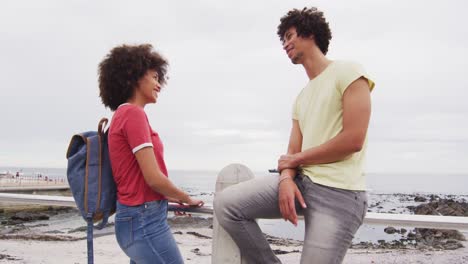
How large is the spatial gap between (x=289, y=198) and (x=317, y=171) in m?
0.20

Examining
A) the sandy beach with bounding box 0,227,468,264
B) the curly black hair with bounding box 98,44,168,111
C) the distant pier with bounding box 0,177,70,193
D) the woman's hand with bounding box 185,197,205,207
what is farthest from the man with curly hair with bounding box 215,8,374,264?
the distant pier with bounding box 0,177,70,193

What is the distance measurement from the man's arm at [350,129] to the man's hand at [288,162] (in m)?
0.07

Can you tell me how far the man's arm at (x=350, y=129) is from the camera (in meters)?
2.02

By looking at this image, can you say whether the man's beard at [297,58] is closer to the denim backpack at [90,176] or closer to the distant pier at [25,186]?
the denim backpack at [90,176]

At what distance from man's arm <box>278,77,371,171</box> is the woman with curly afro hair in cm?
76

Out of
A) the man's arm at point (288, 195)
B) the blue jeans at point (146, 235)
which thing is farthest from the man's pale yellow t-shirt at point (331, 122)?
the blue jeans at point (146, 235)

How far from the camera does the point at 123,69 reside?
7.70ft

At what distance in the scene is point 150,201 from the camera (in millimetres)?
2205

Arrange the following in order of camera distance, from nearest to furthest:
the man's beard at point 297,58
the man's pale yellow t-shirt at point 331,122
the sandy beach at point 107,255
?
the man's pale yellow t-shirt at point 331,122
the man's beard at point 297,58
the sandy beach at point 107,255

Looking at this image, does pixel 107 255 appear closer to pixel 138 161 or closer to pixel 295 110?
pixel 138 161

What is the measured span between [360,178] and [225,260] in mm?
870

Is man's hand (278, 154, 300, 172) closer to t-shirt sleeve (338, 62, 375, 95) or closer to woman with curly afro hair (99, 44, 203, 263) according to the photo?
t-shirt sleeve (338, 62, 375, 95)

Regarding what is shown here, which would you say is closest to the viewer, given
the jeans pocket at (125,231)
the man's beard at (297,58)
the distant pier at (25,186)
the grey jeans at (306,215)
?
the grey jeans at (306,215)

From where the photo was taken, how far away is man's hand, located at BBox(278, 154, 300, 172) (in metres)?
2.14
